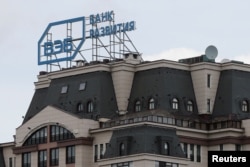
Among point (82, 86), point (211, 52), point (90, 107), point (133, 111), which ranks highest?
point (211, 52)

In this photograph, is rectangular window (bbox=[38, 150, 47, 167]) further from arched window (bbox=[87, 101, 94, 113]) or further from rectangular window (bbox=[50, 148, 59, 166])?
arched window (bbox=[87, 101, 94, 113])

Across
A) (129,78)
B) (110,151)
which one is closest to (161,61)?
(129,78)

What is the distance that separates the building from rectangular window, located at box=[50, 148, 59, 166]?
148mm

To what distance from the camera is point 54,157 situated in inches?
5812

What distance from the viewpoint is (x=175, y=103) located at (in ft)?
482

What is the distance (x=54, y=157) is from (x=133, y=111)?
13582 mm

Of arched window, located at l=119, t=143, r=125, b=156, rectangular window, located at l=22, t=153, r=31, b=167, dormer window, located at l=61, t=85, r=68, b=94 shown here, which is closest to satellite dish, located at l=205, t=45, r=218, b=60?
arched window, located at l=119, t=143, r=125, b=156

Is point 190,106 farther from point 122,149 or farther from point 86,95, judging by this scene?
point 122,149

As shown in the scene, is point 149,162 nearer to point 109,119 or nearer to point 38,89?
point 109,119

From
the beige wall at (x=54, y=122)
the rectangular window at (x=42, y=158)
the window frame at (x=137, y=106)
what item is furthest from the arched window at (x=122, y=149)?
the rectangular window at (x=42, y=158)

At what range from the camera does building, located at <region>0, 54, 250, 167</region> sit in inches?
5502

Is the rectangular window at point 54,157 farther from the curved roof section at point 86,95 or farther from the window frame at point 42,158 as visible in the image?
the curved roof section at point 86,95

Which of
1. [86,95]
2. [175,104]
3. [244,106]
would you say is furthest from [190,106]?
[86,95]

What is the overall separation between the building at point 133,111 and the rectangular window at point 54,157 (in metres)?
0.15
